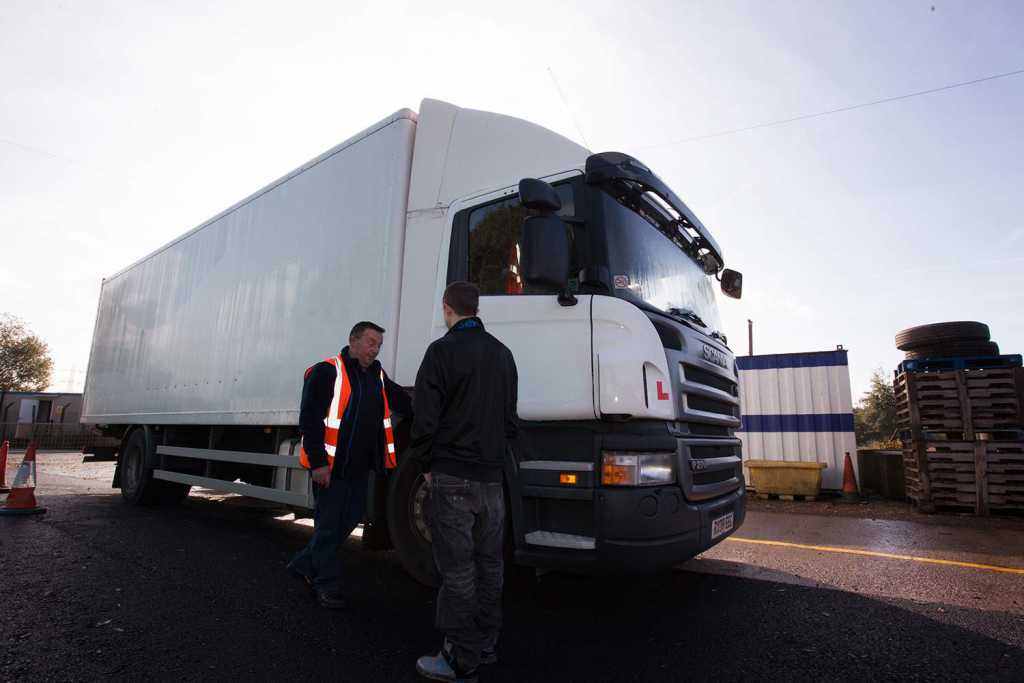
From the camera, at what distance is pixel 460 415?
8.54 ft

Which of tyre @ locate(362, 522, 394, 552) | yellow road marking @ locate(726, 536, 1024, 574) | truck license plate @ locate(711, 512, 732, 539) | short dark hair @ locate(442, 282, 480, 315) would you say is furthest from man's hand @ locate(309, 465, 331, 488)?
yellow road marking @ locate(726, 536, 1024, 574)

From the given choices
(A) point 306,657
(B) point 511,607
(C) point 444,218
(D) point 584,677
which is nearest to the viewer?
(D) point 584,677

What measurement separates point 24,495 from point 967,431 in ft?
39.3

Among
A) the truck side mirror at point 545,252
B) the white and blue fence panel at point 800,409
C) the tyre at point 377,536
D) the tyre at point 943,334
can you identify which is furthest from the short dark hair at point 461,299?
the tyre at point 943,334

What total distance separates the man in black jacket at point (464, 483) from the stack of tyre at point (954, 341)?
7.93 meters

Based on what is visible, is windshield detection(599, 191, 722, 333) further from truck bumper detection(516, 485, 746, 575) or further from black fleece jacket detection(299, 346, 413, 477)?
black fleece jacket detection(299, 346, 413, 477)

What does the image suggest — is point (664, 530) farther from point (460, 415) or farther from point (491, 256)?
point (491, 256)

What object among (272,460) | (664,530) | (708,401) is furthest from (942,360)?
(272,460)

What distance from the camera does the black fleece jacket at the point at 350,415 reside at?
141 inches

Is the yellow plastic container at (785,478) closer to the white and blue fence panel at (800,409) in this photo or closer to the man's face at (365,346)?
the white and blue fence panel at (800,409)

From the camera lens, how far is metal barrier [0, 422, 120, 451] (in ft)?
90.9

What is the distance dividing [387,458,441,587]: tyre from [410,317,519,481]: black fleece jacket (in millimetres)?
1134

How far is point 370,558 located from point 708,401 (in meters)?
3.19

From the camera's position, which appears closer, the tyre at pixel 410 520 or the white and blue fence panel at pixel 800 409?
the tyre at pixel 410 520
